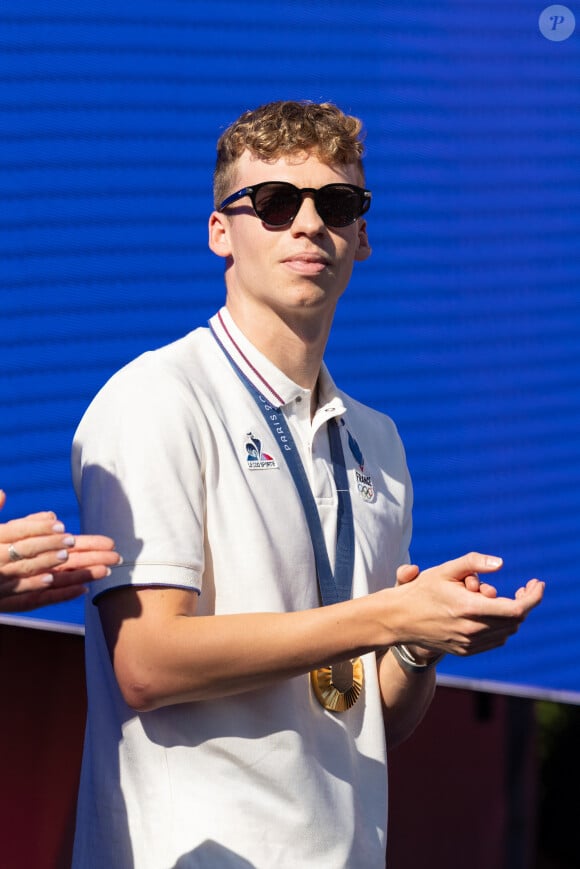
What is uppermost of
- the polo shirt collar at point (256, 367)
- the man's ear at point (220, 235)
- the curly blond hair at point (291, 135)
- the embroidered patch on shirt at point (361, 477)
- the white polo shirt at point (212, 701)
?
the curly blond hair at point (291, 135)

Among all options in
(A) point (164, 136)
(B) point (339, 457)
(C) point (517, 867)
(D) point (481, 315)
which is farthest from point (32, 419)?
(C) point (517, 867)

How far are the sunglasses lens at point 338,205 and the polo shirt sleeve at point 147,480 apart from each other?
1.47ft

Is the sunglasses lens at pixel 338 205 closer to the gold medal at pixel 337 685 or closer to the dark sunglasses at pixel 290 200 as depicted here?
the dark sunglasses at pixel 290 200

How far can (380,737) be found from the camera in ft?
7.28

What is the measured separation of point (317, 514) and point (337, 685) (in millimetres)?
316

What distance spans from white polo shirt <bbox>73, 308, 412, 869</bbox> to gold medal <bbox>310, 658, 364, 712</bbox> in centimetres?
2

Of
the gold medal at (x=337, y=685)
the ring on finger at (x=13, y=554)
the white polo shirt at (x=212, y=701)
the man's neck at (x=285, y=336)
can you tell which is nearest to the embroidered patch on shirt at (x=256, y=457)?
the white polo shirt at (x=212, y=701)

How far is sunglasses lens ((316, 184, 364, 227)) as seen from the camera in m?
2.26

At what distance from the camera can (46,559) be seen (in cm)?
179

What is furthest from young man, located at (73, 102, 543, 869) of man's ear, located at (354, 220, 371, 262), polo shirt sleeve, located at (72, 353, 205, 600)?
man's ear, located at (354, 220, 371, 262)

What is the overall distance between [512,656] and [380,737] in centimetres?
137

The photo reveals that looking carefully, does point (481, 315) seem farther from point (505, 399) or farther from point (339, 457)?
point (339, 457)

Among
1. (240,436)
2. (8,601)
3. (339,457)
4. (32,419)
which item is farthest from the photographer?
(32,419)

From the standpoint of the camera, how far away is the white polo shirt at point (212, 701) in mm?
1961
